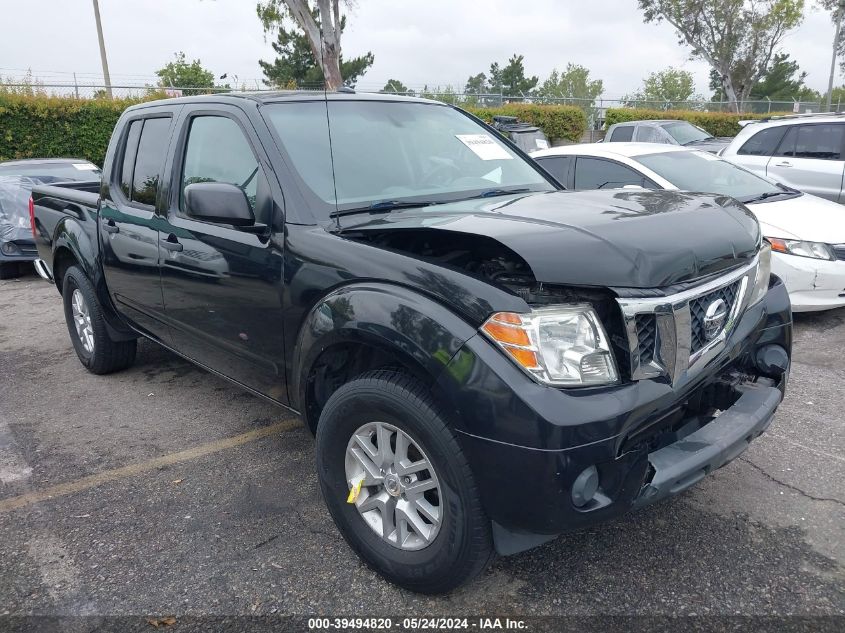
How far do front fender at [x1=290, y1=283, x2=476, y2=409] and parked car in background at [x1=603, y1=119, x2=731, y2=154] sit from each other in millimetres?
12690

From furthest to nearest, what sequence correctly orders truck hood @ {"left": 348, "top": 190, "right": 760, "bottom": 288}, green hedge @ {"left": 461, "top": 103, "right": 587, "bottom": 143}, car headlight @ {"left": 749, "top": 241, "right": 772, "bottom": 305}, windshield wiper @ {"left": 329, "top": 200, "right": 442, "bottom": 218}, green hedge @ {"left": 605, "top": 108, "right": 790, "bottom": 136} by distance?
green hedge @ {"left": 605, "top": 108, "right": 790, "bottom": 136} → green hedge @ {"left": 461, "top": 103, "right": 587, "bottom": 143} → windshield wiper @ {"left": 329, "top": 200, "right": 442, "bottom": 218} → car headlight @ {"left": 749, "top": 241, "right": 772, "bottom": 305} → truck hood @ {"left": 348, "top": 190, "right": 760, "bottom": 288}

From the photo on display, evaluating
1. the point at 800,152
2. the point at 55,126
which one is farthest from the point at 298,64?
the point at 800,152

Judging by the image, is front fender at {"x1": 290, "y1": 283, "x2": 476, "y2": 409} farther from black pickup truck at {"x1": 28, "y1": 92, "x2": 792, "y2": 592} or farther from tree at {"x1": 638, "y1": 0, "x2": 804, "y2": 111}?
tree at {"x1": 638, "y1": 0, "x2": 804, "y2": 111}

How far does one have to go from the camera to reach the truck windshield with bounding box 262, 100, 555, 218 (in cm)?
306

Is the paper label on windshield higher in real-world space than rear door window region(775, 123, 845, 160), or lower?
higher

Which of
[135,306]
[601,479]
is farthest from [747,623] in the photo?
[135,306]

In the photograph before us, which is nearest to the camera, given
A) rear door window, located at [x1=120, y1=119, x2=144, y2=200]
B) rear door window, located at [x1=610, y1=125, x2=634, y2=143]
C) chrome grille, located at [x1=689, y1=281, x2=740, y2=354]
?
chrome grille, located at [x1=689, y1=281, x2=740, y2=354]

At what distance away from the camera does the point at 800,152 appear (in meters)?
8.70

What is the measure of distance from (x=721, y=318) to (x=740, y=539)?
1.00 meters

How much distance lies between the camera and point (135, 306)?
13.6ft

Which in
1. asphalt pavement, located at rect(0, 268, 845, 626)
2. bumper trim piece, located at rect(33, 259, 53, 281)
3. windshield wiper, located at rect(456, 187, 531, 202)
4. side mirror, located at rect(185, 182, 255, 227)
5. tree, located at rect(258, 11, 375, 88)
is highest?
tree, located at rect(258, 11, 375, 88)

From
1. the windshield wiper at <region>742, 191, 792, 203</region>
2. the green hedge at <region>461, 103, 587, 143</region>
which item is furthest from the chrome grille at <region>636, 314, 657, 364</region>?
the green hedge at <region>461, 103, 587, 143</region>

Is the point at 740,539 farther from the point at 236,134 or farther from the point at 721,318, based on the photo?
the point at 236,134

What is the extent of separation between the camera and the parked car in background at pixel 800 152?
27.3 ft
